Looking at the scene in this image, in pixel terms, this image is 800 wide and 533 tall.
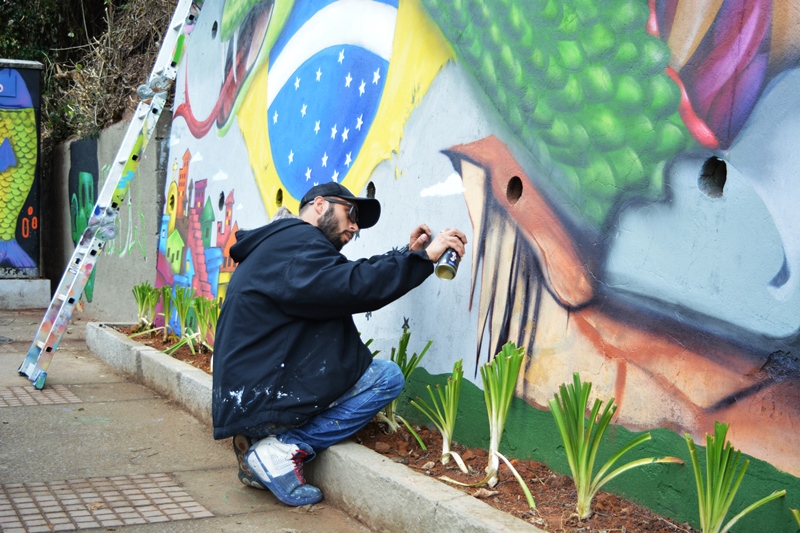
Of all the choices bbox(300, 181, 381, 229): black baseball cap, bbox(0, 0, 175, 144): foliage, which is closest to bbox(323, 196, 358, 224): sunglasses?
bbox(300, 181, 381, 229): black baseball cap

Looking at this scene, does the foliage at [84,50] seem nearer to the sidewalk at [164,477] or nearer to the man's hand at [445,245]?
the sidewalk at [164,477]

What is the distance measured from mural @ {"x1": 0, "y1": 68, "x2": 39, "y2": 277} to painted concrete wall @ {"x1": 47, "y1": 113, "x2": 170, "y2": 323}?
52 centimetres

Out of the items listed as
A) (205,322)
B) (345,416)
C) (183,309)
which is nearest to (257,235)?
(345,416)

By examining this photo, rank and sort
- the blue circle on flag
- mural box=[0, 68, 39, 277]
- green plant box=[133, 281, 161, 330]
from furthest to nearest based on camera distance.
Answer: mural box=[0, 68, 39, 277]
green plant box=[133, 281, 161, 330]
the blue circle on flag

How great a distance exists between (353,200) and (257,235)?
1.61 ft

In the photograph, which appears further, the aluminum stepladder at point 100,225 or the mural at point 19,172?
the mural at point 19,172

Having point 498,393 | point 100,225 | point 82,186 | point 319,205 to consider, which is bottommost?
point 498,393

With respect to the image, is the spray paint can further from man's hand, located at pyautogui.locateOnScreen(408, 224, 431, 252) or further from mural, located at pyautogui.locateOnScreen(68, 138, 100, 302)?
mural, located at pyautogui.locateOnScreen(68, 138, 100, 302)

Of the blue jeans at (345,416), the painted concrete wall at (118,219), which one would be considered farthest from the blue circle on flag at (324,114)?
the painted concrete wall at (118,219)

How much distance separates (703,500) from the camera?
8.80 feet

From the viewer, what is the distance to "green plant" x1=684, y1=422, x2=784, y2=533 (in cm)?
259

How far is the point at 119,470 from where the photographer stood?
4.28 meters

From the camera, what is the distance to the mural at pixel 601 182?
2.72 m

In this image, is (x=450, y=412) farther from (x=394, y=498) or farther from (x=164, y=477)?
(x=164, y=477)
